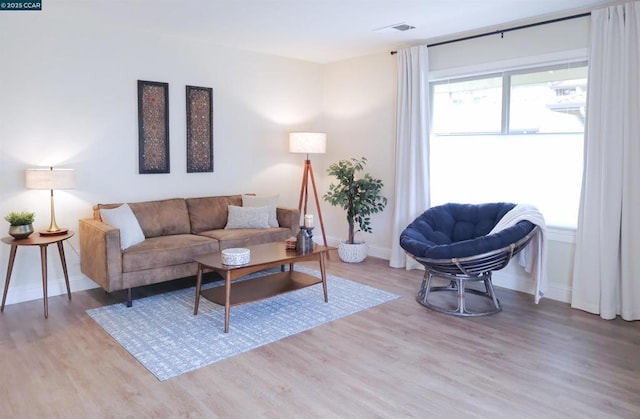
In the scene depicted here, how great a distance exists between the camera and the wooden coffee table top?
3339 millimetres

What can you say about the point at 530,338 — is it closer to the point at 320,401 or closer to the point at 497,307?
the point at 497,307

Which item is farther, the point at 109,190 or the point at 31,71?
the point at 109,190

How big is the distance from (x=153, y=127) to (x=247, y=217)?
4.38ft

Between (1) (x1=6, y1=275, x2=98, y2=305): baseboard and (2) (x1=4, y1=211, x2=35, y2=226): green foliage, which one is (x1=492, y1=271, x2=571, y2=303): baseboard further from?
(2) (x1=4, y1=211, x2=35, y2=226): green foliage

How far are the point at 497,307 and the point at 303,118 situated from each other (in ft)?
11.5

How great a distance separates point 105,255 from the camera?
12.0 ft

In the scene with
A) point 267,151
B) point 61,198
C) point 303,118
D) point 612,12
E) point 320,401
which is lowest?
point 320,401

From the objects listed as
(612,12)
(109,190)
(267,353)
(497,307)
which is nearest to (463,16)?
(612,12)

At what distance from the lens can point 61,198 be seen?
13.7ft

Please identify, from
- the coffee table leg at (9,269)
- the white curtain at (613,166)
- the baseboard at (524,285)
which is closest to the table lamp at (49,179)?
the coffee table leg at (9,269)


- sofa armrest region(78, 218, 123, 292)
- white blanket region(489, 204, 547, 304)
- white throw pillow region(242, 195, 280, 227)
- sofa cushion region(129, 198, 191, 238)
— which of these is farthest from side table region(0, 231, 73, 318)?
white blanket region(489, 204, 547, 304)

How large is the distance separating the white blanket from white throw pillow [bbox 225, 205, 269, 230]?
2.31m

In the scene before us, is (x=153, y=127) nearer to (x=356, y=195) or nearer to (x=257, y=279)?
(x=257, y=279)

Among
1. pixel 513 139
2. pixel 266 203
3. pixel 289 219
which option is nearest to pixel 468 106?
pixel 513 139
